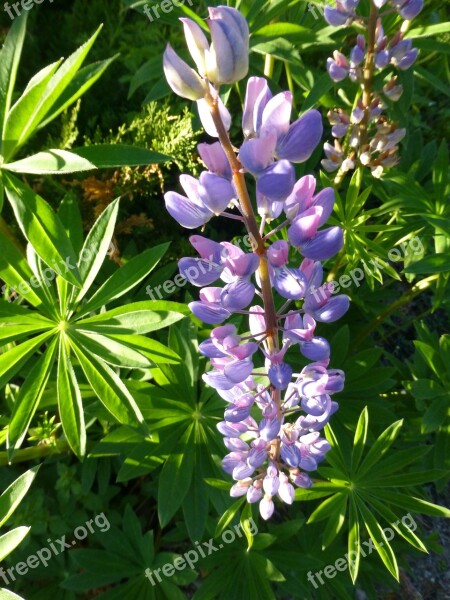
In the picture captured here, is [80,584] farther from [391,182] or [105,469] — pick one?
[391,182]

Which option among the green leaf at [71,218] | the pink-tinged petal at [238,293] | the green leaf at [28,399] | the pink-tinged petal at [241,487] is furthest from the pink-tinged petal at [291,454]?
the green leaf at [71,218]

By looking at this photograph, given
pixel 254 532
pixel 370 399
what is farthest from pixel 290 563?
pixel 370 399

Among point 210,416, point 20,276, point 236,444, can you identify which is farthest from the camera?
point 210,416

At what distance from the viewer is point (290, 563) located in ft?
7.64

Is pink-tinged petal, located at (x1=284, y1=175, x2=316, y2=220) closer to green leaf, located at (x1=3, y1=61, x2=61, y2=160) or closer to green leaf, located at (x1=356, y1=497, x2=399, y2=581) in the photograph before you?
green leaf, located at (x1=3, y1=61, x2=61, y2=160)

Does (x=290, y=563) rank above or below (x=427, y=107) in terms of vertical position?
below

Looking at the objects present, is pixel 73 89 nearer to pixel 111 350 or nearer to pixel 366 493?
pixel 111 350

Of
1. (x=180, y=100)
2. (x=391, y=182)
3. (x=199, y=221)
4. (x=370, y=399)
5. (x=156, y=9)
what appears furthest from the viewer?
(x=180, y=100)

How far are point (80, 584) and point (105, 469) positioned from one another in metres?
0.48

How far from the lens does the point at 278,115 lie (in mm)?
1132

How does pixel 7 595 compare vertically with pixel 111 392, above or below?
below

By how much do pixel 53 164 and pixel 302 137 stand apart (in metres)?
0.73

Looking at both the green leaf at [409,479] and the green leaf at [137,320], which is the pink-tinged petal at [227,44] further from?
the green leaf at [409,479]

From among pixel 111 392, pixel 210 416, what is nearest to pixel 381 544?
pixel 210 416
